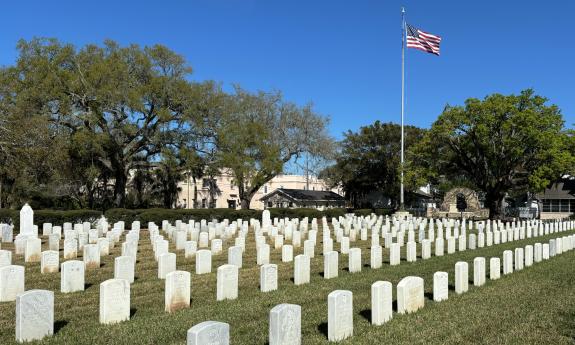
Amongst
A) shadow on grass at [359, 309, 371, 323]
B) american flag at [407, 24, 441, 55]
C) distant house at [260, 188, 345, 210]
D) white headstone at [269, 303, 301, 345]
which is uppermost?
american flag at [407, 24, 441, 55]

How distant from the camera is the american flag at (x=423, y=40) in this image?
33812 millimetres

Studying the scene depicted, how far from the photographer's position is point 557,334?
20.3 feet

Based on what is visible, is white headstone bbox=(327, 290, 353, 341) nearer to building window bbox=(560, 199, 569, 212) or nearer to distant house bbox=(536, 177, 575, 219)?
distant house bbox=(536, 177, 575, 219)

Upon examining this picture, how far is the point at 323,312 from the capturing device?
7.27 metres

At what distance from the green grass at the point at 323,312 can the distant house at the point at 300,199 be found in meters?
51.2

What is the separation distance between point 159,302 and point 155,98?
28054 millimetres

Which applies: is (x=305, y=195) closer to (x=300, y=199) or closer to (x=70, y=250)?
(x=300, y=199)

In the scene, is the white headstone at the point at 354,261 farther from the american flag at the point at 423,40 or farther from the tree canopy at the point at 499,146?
the american flag at the point at 423,40

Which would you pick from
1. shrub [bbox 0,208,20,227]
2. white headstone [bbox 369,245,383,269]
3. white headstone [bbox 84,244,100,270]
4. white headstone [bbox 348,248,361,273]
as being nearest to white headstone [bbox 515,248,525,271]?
white headstone [bbox 369,245,383,269]

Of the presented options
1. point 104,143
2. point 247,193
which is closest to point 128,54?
point 104,143

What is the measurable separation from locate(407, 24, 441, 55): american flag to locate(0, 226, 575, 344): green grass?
25.0 m

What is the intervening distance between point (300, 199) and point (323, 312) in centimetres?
5532

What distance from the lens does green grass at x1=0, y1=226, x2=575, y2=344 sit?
19.6 ft

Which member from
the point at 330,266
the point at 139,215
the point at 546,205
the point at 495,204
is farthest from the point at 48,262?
the point at 546,205
